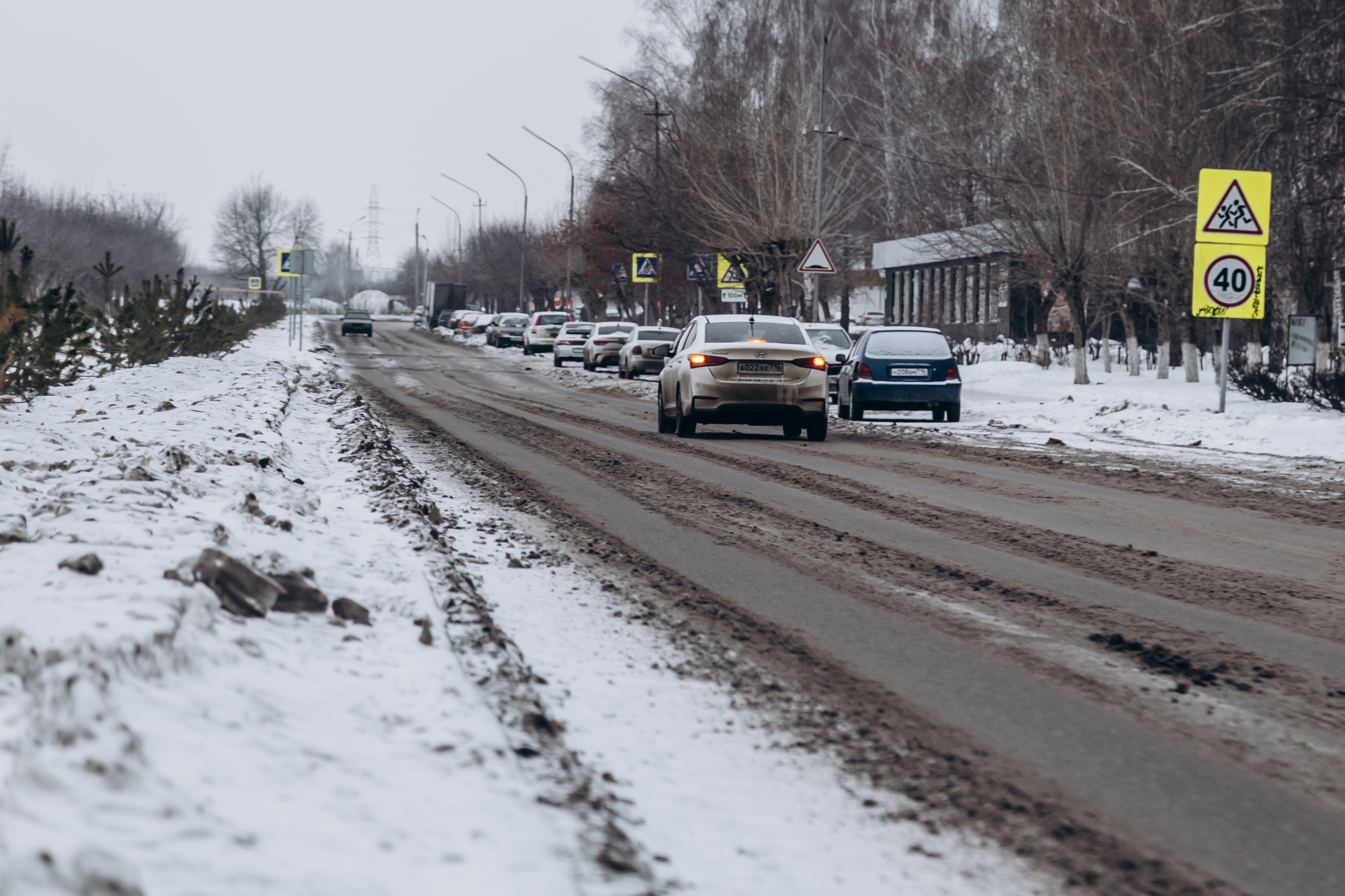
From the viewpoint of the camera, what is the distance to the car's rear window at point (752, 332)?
1684cm

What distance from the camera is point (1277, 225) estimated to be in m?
25.4

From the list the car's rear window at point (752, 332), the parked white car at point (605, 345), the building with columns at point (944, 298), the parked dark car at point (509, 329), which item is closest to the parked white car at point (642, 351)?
the parked white car at point (605, 345)

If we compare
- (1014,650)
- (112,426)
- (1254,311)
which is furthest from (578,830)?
(1254,311)

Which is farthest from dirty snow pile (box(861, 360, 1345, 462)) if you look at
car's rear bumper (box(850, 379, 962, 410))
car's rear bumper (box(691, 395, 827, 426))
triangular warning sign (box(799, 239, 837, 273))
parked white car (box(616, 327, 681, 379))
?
parked white car (box(616, 327, 681, 379))

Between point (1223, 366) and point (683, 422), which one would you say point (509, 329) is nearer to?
point (683, 422)

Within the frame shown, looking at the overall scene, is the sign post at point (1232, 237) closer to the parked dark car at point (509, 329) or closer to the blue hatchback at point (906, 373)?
the blue hatchback at point (906, 373)

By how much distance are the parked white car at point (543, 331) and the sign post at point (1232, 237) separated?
38.4m

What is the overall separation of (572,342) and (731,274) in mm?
7535

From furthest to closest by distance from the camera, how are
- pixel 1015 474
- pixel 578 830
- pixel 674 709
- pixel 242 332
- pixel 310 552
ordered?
pixel 242 332 → pixel 1015 474 → pixel 310 552 → pixel 674 709 → pixel 578 830

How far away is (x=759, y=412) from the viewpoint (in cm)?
1655

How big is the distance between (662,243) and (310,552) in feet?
135

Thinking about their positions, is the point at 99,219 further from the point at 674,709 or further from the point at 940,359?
the point at 674,709

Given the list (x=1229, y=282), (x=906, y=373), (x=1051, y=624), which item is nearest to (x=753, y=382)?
(x=906, y=373)

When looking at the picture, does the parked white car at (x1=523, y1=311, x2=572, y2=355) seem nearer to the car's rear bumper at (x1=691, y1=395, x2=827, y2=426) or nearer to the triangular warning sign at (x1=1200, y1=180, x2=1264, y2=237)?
the car's rear bumper at (x1=691, y1=395, x2=827, y2=426)
